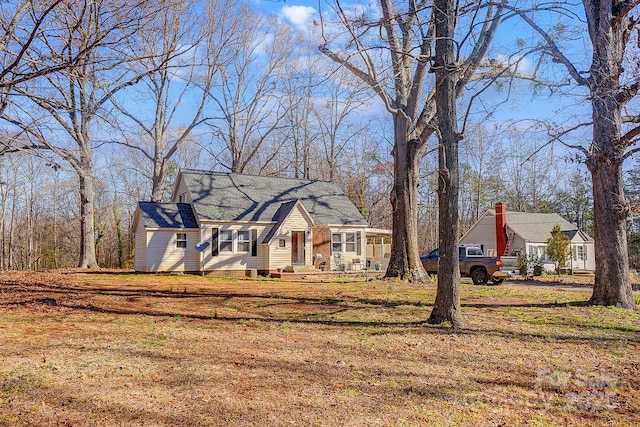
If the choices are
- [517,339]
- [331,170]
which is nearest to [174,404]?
[517,339]

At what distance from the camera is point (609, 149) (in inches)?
433

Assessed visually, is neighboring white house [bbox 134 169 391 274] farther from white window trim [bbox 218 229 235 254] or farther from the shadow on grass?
the shadow on grass

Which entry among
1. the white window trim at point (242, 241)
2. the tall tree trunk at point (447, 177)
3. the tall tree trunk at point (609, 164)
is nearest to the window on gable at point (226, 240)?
the white window trim at point (242, 241)

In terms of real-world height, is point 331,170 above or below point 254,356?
above

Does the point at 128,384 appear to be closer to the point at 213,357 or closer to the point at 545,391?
the point at 213,357

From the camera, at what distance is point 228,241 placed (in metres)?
23.5

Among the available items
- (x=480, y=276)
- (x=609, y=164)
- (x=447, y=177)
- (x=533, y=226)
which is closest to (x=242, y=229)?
(x=480, y=276)

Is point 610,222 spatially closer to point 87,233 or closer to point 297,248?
point 297,248

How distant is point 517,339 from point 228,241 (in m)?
17.9

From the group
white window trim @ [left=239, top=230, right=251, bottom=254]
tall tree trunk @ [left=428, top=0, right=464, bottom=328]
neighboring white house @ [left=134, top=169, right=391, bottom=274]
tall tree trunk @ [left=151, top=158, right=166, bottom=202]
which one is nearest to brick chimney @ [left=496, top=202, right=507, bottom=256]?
neighboring white house @ [left=134, top=169, right=391, bottom=274]

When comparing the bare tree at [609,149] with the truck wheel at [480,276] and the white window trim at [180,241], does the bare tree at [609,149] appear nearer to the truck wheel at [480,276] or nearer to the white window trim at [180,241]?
the truck wheel at [480,276]

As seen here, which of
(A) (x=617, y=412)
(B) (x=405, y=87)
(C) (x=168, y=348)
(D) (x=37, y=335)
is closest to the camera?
(A) (x=617, y=412)

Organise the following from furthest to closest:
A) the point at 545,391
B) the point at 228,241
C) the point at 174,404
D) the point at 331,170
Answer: the point at 331,170 < the point at 228,241 < the point at 545,391 < the point at 174,404

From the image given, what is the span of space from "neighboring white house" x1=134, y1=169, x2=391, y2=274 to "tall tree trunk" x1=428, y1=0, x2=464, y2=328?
52.1 feet
